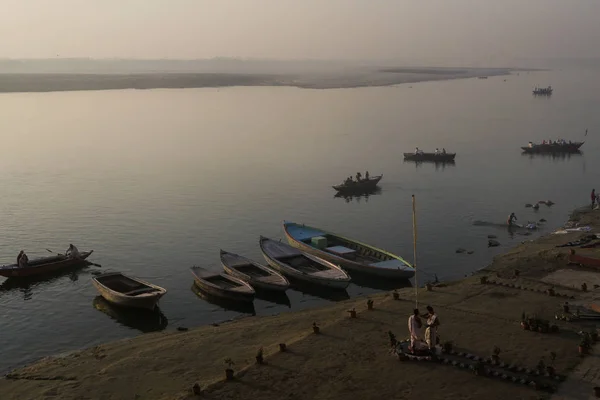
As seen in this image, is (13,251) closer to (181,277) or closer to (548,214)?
(181,277)

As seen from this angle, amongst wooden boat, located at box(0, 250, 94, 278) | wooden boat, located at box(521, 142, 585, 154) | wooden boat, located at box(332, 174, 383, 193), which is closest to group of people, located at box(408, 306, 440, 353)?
wooden boat, located at box(0, 250, 94, 278)

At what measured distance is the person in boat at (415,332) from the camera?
63.0 ft

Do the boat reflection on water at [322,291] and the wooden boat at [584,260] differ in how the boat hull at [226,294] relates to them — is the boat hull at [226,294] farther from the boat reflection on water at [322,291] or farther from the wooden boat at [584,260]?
the wooden boat at [584,260]

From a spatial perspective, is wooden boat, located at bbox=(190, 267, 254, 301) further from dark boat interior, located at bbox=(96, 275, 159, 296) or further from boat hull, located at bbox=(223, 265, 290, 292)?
dark boat interior, located at bbox=(96, 275, 159, 296)

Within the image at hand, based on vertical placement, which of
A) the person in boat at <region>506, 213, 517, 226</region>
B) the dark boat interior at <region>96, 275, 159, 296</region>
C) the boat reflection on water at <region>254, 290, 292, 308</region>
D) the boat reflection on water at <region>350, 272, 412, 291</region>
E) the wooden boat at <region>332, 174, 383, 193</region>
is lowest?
the boat reflection on water at <region>350, 272, 412, 291</region>

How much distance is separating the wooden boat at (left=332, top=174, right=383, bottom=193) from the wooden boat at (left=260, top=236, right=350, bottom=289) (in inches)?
766

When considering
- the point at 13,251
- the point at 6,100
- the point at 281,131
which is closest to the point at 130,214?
the point at 13,251

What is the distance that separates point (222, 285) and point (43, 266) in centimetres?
1186

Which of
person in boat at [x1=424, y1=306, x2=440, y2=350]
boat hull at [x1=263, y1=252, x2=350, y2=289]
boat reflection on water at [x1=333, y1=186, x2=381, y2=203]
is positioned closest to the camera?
person in boat at [x1=424, y1=306, x2=440, y2=350]

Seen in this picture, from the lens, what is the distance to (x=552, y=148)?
82188mm

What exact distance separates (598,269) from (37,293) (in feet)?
97.5

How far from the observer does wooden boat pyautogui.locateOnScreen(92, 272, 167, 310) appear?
3080cm

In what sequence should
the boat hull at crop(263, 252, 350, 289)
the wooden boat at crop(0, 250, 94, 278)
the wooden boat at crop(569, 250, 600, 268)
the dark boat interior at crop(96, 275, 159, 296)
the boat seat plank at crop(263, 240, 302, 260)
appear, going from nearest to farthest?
1. the wooden boat at crop(569, 250, 600, 268)
2. the dark boat interior at crop(96, 275, 159, 296)
3. the boat hull at crop(263, 252, 350, 289)
4. the wooden boat at crop(0, 250, 94, 278)
5. the boat seat plank at crop(263, 240, 302, 260)

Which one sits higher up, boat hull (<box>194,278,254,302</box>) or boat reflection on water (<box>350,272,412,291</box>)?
boat hull (<box>194,278,254,302</box>)
